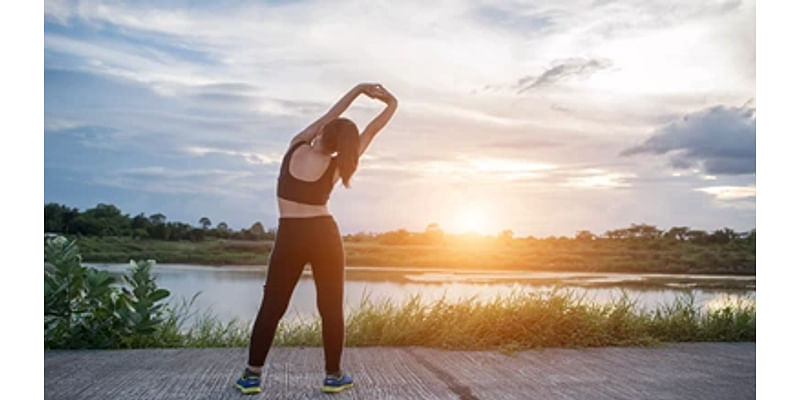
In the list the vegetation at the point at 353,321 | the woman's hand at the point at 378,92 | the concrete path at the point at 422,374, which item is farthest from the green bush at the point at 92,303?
the woman's hand at the point at 378,92

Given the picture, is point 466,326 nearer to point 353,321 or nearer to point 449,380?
point 353,321

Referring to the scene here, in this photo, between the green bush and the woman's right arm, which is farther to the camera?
the green bush

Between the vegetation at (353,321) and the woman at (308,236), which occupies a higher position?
the woman at (308,236)

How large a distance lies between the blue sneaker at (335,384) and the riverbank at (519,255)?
3570 mm

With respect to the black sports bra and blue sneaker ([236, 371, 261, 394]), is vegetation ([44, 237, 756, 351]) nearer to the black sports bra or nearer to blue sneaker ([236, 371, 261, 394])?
blue sneaker ([236, 371, 261, 394])

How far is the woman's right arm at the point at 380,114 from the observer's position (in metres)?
3.80

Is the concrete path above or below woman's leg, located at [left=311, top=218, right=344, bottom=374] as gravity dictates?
below

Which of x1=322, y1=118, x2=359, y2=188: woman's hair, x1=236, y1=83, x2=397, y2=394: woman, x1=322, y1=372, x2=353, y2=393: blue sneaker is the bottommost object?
x1=322, y1=372, x2=353, y2=393: blue sneaker

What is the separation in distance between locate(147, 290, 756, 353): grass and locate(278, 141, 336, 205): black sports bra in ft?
5.47

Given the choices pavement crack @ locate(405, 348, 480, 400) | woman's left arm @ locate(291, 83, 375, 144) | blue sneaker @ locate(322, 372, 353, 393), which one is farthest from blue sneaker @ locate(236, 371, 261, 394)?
woman's left arm @ locate(291, 83, 375, 144)

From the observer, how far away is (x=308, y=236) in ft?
12.1

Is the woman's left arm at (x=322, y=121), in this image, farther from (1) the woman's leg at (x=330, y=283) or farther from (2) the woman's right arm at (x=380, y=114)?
(1) the woman's leg at (x=330, y=283)

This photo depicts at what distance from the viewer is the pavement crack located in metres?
3.74
